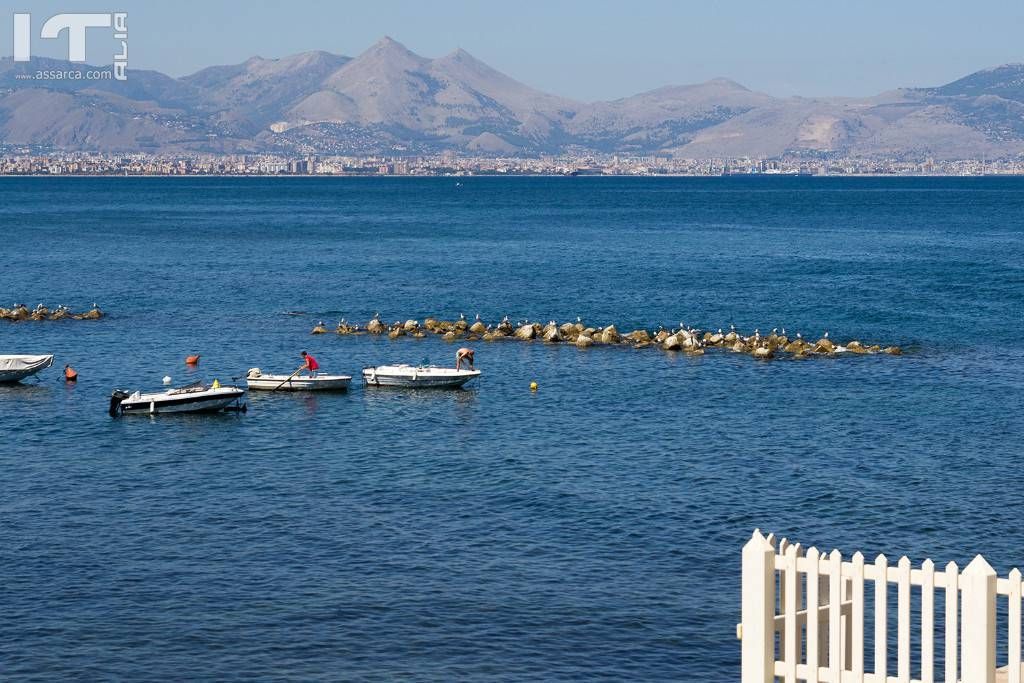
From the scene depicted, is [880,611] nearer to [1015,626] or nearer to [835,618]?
[835,618]

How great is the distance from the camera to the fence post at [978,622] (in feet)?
53.3

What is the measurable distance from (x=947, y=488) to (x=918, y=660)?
15298 millimetres

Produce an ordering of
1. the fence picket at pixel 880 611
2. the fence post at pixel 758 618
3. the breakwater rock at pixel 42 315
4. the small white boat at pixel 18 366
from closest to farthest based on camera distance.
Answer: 1. the fence picket at pixel 880 611
2. the fence post at pixel 758 618
3. the small white boat at pixel 18 366
4. the breakwater rock at pixel 42 315

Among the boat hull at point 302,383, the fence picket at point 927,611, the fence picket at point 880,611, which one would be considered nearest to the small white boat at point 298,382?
the boat hull at point 302,383

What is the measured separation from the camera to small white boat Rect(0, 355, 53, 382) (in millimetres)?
68750

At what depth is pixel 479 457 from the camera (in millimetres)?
51375

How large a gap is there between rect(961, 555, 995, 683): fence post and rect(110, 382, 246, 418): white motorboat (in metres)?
47.5

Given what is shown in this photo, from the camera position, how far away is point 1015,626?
648 inches

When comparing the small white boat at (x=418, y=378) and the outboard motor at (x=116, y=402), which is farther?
the small white boat at (x=418, y=378)

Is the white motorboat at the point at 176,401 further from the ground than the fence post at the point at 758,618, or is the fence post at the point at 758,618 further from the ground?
the fence post at the point at 758,618

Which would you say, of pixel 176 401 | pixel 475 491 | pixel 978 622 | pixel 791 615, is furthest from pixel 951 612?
pixel 176 401

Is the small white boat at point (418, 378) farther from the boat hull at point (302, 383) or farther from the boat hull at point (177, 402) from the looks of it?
the boat hull at point (177, 402)

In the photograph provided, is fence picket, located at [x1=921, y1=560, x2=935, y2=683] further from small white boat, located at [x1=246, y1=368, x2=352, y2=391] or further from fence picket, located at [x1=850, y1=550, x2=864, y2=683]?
small white boat, located at [x1=246, y1=368, x2=352, y2=391]

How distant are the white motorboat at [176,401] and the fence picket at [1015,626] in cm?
4747
